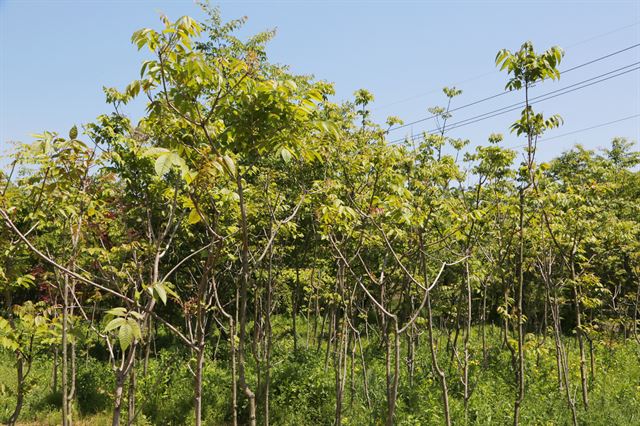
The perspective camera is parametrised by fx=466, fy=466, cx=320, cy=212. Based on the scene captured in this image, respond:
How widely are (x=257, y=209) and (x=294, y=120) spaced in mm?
3892

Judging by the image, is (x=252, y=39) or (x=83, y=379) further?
(x=252, y=39)

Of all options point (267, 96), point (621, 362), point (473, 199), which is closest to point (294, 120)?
point (267, 96)

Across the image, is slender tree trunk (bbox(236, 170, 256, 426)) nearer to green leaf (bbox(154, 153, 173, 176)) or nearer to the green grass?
green leaf (bbox(154, 153, 173, 176))

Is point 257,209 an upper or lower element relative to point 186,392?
upper

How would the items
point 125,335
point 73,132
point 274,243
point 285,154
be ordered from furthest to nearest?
point 274,243 → point 73,132 → point 285,154 → point 125,335

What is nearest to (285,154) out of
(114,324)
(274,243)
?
(114,324)

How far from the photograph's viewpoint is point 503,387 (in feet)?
30.3

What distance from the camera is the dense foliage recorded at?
287cm

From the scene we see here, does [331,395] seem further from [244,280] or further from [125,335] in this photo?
[125,335]

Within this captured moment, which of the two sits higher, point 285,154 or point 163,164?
point 285,154

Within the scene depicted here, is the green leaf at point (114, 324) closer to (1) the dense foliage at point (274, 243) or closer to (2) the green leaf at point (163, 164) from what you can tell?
(1) the dense foliage at point (274, 243)

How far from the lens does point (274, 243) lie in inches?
320

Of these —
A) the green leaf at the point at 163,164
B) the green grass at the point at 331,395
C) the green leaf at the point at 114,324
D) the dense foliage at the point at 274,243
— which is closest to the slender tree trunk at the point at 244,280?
the dense foliage at the point at 274,243

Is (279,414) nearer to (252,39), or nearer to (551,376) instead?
(551,376)
